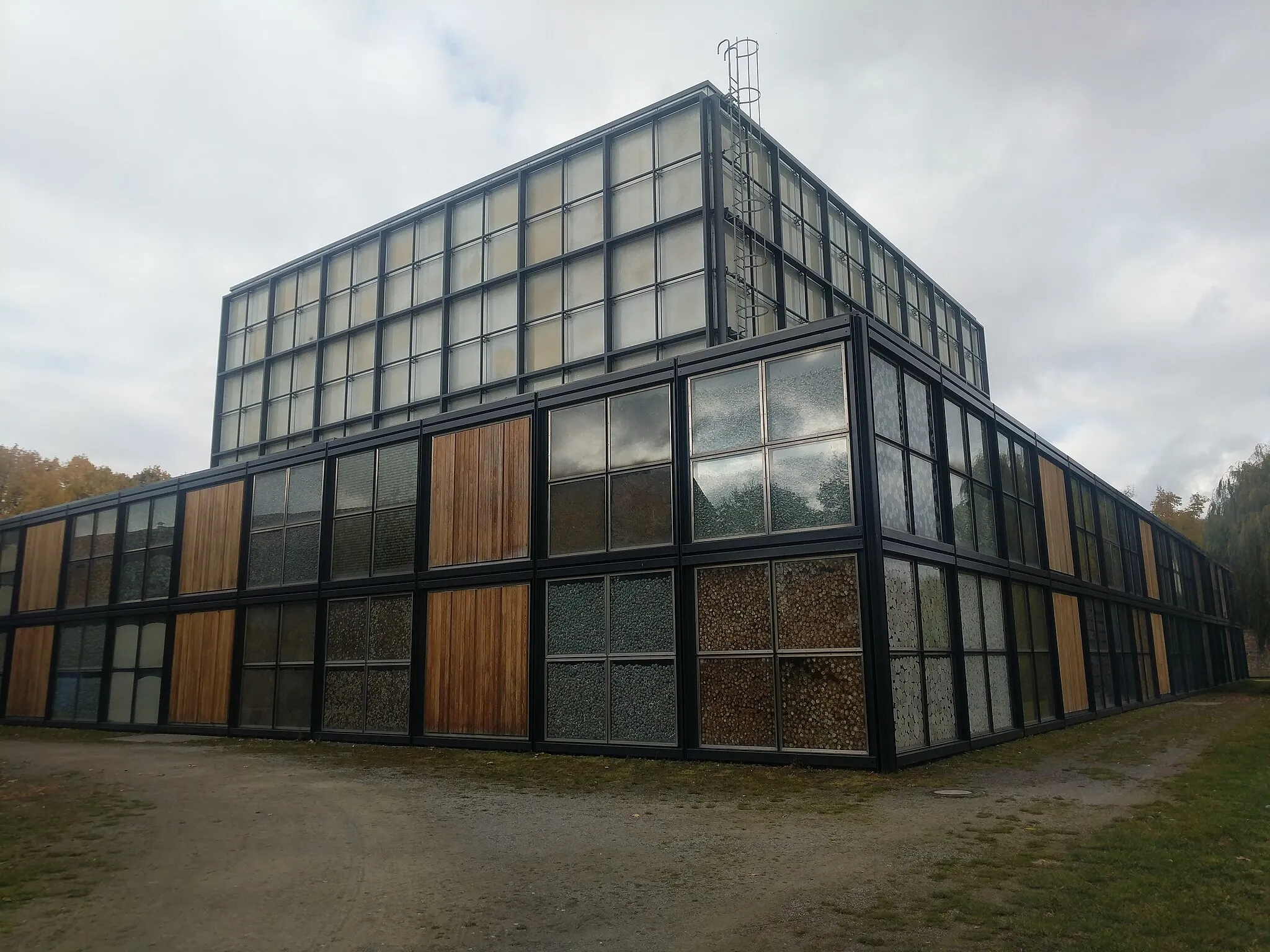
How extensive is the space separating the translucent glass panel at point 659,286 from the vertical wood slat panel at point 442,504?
541 cm

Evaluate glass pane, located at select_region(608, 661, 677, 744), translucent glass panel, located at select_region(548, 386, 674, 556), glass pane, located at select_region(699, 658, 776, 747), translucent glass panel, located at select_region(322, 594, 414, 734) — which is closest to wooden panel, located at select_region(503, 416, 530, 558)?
translucent glass panel, located at select_region(548, 386, 674, 556)

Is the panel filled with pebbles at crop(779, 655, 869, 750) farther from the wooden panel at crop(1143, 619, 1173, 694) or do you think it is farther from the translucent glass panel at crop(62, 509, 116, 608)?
the wooden panel at crop(1143, 619, 1173, 694)

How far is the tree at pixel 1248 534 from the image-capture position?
131 feet

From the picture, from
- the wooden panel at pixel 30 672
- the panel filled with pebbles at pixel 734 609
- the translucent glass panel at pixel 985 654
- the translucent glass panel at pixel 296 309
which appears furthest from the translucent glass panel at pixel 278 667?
the translucent glass panel at pixel 985 654

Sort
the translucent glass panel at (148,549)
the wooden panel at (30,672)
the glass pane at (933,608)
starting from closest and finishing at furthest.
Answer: the glass pane at (933,608) < the translucent glass panel at (148,549) < the wooden panel at (30,672)

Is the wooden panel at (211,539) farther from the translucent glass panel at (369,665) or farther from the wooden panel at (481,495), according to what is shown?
the wooden panel at (481,495)

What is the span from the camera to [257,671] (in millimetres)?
24016

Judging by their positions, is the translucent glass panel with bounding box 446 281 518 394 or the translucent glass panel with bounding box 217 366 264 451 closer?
the translucent glass panel with bounding box 446 281 518 394

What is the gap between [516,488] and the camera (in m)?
19.5

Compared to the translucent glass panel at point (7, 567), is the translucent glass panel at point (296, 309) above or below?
above

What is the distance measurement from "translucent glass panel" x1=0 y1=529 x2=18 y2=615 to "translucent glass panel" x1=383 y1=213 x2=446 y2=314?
681 inches

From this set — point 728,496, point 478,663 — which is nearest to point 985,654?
point 728,496

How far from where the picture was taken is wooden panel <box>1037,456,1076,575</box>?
24.1m

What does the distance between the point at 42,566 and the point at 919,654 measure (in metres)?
30.7
